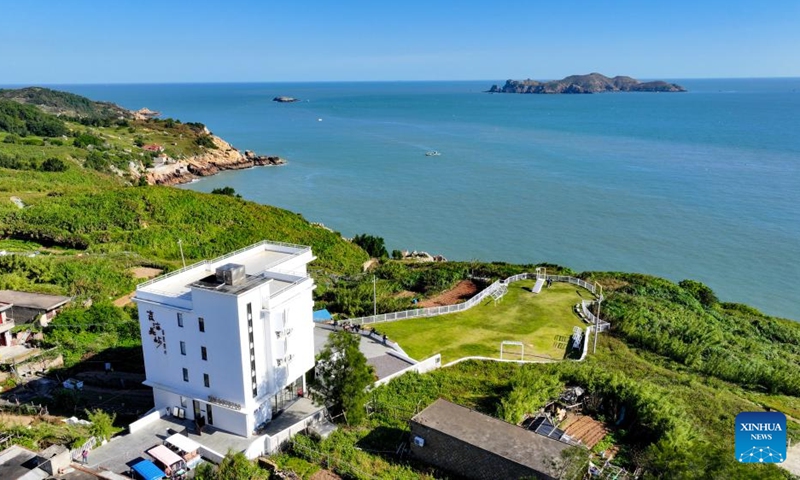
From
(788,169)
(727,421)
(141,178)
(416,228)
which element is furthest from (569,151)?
(727,421)

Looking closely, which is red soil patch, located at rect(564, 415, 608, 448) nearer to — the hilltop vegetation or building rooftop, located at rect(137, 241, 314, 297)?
building rooftop, located at rect(137, 241, 314, 297)

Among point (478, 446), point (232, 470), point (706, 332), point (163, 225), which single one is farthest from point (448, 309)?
point (163, 225)

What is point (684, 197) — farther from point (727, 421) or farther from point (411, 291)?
point (727, 421)

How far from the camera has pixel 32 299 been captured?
36375 millimetres

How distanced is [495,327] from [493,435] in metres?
15.6

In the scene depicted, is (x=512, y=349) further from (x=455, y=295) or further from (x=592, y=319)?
(x=455, y=295)

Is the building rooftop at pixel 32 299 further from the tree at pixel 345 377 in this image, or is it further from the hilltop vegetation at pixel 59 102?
Answer: the hilltop vegetation at pixel 59 102

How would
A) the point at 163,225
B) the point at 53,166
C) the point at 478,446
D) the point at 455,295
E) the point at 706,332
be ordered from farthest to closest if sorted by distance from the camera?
the point at 53,166, the point at 163,225, the point at 455,295, the point at 706,332, the point at 478,446

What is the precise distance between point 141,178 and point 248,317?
7522cm

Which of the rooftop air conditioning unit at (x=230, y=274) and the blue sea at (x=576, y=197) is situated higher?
the rooftop air conditioning unit at (x=230, y=274)

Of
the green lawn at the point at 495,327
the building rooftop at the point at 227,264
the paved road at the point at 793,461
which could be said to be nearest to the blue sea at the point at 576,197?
the green lawn at the point at 495,327

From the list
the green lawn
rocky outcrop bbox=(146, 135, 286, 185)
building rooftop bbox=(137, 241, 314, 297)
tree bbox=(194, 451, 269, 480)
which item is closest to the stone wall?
tree bbox=(194, 451, 269, 480)

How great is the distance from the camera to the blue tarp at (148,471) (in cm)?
2139

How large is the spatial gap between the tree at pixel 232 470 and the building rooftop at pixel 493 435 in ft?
21.4
